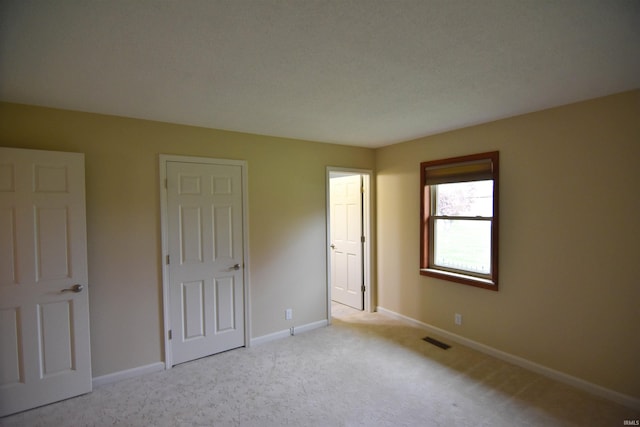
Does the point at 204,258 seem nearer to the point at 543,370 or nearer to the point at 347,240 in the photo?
the point at 347,240

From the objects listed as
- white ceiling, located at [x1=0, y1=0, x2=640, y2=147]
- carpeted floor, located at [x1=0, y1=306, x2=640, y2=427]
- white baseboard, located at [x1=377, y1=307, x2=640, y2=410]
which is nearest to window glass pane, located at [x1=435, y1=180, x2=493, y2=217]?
white ceiling, located at [x1=0, y1=0, x2=640, y2=147]

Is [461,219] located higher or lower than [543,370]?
higher

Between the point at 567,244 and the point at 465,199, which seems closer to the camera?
the point at 567,244

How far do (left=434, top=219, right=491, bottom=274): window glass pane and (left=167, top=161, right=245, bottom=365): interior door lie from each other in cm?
244

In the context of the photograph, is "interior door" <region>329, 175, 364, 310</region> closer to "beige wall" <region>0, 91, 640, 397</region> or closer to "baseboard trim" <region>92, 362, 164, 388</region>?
"beige wall" <region>0, 91, 640, 397</region>

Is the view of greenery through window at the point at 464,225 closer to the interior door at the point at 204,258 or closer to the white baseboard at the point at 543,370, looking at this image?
the white baseboard at the point at 543,370

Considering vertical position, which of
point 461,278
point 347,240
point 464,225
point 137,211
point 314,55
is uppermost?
point 314,55

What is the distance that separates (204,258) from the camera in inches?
128

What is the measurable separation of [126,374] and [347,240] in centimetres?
320

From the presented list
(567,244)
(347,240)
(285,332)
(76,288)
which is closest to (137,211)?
(76,288)

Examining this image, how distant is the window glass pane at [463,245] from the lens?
131 inches

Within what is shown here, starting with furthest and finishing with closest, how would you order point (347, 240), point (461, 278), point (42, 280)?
1. point (347, 240)
2. point (461, 278)
3. point (42, 280)

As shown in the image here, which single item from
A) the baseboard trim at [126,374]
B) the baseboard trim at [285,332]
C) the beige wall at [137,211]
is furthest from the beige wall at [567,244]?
the baseboard trim at [126,374]

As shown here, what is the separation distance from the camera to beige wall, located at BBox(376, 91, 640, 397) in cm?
Answer: 236
